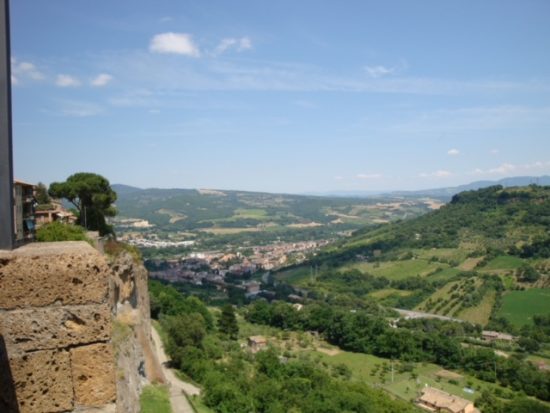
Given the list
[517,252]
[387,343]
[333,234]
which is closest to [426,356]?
[387,343]

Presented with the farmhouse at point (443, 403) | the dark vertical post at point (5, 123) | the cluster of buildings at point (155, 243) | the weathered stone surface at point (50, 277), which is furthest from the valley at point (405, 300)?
the dark vertical post at point (5, 123)

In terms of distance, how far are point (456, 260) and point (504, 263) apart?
10.1m

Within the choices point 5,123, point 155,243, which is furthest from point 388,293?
point 155,243

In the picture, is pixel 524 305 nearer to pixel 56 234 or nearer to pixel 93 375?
pixel 56 234

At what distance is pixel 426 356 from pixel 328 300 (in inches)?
1142

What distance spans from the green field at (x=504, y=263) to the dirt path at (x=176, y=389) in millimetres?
64555

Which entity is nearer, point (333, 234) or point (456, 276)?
point (456, 276)

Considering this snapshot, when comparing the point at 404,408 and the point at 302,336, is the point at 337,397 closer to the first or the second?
the point at 404,408

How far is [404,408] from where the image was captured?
3048 cm

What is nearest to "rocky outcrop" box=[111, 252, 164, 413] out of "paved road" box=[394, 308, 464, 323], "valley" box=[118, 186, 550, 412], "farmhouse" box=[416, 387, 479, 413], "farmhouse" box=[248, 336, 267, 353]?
"valley" box=[118, 186, 550, 412]

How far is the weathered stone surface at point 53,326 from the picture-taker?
251 cm

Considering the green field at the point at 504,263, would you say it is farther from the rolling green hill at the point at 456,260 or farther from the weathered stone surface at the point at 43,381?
the weathered stone surface at the point at 43,381

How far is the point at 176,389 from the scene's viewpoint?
2550cm

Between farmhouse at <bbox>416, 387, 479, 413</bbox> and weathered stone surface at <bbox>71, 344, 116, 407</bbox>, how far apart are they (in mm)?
35365
